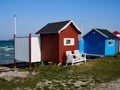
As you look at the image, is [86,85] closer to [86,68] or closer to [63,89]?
[63,89]

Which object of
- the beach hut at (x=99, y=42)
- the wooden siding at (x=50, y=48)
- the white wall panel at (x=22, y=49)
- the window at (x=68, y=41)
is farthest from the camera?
the beach hut at (x=99, y=42)

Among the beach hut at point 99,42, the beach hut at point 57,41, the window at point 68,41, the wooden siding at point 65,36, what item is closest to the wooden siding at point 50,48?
the beach hut at point 57,41

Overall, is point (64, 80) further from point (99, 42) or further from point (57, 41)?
point (99, 42)

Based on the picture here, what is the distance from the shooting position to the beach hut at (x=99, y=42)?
2725 centimetres

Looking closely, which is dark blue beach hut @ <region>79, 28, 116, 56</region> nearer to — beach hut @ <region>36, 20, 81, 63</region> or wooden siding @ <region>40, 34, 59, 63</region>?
beach hut @ <region>36, 20, 81, 63</region>

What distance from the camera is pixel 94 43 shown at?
2852 centimetres

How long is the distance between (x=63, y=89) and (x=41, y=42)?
32.1 feet

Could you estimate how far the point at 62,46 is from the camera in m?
20.0

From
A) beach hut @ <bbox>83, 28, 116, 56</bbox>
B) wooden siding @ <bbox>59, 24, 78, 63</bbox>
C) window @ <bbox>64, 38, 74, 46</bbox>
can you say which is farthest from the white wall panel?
beach hut @ <bbox>83, 28, 116, 56</bbox>

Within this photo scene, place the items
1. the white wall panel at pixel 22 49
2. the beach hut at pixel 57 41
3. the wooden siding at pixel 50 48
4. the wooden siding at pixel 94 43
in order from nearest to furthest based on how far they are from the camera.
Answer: the white wall panel at pixel 22 49 < the beach hut at pixel 57 41 < the wooden siding at pixel 50 48 < the wooden siding at pixel 94 43

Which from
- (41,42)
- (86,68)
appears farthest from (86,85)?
(41,42)

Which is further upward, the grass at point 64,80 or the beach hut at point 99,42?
the beach hut at point 99,42

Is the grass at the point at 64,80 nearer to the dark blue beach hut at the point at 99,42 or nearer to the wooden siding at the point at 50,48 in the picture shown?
the wooden siding at the point at 50,48

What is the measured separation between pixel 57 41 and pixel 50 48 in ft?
3.51
